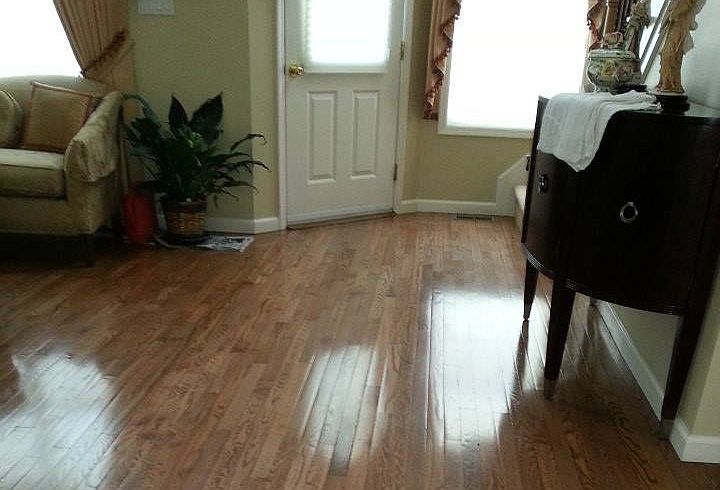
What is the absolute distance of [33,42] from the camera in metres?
3.62

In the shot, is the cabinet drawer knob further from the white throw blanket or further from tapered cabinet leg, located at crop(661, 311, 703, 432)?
tapered cabinet leg, located at crop(661, 311, 703, 432)

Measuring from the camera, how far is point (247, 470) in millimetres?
1710

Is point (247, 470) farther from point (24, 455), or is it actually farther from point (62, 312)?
point (62, 312)

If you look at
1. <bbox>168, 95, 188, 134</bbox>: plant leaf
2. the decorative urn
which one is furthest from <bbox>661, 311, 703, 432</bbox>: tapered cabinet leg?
<bbox>168, 95, 188, 134</bbox>: plant leaf

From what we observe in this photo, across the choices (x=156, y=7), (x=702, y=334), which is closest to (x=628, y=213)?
(x=702, y=334)

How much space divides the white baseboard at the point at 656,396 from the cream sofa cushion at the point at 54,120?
2835 millimetres

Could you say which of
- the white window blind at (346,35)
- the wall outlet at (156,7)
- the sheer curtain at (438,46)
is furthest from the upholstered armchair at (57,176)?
the sheer curtain at (438,46)

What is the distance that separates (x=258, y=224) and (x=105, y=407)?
1914mm

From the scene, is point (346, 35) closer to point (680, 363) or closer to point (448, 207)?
point (448, 207)

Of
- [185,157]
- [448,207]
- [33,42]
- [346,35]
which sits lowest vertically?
[448,207]

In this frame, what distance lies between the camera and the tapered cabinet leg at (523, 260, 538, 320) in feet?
8.52

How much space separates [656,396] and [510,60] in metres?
2.64

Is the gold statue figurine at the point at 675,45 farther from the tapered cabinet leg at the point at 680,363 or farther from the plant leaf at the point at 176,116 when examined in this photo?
the plant leaf at the point at 176,116

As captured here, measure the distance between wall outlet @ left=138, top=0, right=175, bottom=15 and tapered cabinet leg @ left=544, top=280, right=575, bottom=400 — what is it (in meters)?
2.62
